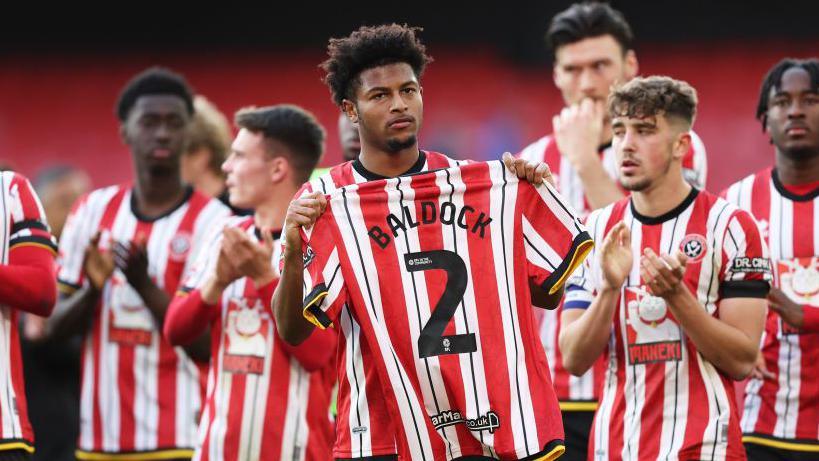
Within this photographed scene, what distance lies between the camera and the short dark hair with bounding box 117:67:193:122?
253 inches

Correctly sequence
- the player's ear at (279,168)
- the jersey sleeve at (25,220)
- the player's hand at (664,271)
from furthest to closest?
the player's ear at (279,168) → the jersey sleeve at (25,220) → the player's hand at (664,271)

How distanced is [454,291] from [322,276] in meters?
0.40

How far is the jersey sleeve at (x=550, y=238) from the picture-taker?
3678 millimetres

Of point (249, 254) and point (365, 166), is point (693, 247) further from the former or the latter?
point (249, 254)

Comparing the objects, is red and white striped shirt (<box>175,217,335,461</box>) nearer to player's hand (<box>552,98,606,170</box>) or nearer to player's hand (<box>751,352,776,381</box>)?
player's hand (<box>552,98,606,170</box>)

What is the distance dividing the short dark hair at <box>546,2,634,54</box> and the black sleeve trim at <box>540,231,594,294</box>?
2.60 meters

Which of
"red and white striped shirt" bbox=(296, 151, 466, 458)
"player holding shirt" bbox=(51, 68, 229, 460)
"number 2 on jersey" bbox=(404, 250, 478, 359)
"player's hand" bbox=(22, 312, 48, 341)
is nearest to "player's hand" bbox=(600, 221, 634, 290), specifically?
"red and white striped shirt" bbox=(296, 151, 466, 458)

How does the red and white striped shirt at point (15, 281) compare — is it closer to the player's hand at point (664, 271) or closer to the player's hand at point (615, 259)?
the player's hand at point (615, 259)

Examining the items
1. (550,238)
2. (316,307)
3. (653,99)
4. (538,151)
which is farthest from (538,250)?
(538,151)

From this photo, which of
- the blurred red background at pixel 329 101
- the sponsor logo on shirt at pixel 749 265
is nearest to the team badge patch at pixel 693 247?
the sponsor logo on shirt at pixel 749 265

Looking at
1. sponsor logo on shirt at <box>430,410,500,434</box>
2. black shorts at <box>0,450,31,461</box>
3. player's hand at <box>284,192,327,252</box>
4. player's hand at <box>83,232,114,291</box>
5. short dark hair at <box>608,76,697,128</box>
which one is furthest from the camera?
player's hand at <box>83,232,114,291</box>

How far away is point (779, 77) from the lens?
17.3 ft

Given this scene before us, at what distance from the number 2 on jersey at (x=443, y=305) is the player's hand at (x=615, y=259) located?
33.4 inches

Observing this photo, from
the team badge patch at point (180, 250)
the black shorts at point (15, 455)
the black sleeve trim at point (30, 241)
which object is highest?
the team badge patch at point (180, 250)
